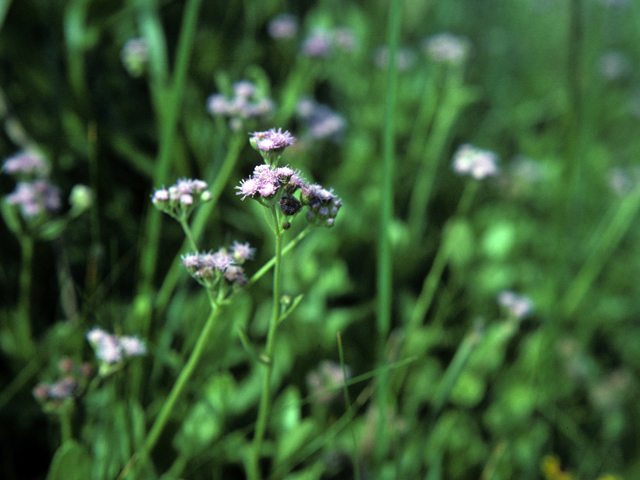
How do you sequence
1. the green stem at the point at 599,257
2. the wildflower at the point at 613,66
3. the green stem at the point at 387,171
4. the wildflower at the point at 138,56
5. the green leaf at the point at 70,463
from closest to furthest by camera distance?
the green stem at the point at 387,171 → the green leaf at the point at 70,463 → the wildflower at the point at 138,56 → the green stem at the point at 599,257 → the wildflower at the point at 613,66

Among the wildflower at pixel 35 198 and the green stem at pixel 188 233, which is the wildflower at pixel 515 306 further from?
the wildflower at pixel 35 198

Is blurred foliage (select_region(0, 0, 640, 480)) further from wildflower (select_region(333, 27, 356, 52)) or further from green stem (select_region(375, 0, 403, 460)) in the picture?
wildflower (select_region(333, 27, 356, 52))

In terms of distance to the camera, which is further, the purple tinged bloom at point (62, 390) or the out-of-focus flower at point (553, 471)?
the out-of-focus flower at point (553, 471)

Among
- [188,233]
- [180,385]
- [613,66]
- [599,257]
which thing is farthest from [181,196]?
[613,66]

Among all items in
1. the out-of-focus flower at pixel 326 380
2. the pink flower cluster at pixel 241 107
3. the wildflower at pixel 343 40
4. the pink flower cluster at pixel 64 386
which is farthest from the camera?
the wildflower at pixel 343 40

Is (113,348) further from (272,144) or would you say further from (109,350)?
(272,144)

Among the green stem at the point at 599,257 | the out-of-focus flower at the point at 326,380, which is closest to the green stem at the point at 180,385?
the out-of-focus flower at the point at 326,380
